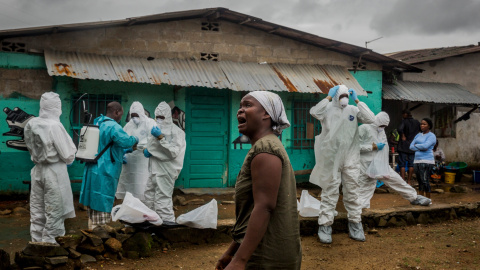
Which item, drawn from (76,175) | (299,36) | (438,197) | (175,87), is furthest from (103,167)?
(438,197)

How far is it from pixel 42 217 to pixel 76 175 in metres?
3.48

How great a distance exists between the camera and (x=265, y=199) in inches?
84.4

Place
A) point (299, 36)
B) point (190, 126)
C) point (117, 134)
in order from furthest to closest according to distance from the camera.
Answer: point (299, 36), point (190, 126), point (117, 134)

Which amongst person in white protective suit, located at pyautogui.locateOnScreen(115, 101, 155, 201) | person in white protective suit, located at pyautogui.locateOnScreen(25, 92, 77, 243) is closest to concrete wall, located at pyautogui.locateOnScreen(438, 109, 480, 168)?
person in white protective suit, located at pyautogui.locateOnScreen(115, 101, 155, 201)

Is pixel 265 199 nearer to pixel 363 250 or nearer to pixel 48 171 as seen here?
pixel 48 171

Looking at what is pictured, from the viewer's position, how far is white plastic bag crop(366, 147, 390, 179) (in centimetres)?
741

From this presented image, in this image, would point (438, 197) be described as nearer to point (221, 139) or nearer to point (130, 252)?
point (221, 139)

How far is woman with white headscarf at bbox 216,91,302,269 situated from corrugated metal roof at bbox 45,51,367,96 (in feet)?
20.9

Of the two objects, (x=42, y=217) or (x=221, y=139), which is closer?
(x=42, y=217)

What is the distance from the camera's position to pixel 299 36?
1039 centimetres

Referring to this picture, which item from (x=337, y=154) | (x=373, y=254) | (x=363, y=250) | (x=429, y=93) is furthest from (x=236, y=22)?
(x=373, y=254)

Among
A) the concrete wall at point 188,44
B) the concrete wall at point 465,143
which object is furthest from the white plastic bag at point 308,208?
the concrete wall at point 465,143

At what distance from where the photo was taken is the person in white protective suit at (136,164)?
23.2 ft

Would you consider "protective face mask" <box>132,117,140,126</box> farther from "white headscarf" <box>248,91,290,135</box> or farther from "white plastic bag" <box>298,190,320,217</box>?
"white headscarf" <box>248,91,290,135</box>
